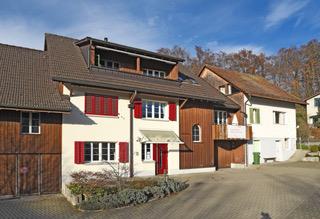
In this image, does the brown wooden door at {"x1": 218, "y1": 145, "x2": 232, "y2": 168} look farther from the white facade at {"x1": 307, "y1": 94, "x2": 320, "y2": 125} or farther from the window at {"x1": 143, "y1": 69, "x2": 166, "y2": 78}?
the white facade at {"x1": 307, "y1": 94, "x2": 320, "y2": 125}

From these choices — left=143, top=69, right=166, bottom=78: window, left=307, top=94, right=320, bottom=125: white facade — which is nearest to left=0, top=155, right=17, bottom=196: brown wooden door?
left=143, top=69, right=166, bottom=78: window

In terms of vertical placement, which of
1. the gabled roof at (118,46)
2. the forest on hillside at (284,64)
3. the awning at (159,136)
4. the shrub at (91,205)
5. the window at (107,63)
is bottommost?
the shrub at (91,205)

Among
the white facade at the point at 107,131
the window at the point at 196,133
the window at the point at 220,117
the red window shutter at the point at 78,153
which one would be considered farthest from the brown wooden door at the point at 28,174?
the window at the point at 220,117

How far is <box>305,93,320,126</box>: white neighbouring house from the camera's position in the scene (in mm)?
54744

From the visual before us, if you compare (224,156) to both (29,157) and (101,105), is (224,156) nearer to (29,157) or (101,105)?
(101,105)

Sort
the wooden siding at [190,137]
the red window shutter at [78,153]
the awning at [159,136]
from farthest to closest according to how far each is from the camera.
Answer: the wooden siding at [190,137]
the awning at [159,136]
the red window shutter at [78,153]

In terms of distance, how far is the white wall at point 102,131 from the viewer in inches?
757

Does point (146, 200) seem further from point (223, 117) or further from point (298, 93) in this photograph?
point (298, 93)

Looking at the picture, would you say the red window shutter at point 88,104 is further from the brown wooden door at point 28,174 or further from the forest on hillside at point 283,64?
the forest on hillside at point 283,64

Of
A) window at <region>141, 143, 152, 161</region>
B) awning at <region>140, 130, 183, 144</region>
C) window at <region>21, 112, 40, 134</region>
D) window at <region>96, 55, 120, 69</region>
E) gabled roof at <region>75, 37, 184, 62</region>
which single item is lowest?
window at <region>141, 143, 152, 161</region>

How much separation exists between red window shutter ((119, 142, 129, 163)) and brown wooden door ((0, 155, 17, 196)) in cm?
579

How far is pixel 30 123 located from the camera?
1814 cm

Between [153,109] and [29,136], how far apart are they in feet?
26.2

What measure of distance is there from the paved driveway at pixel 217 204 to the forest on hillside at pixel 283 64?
35725 millimetres
